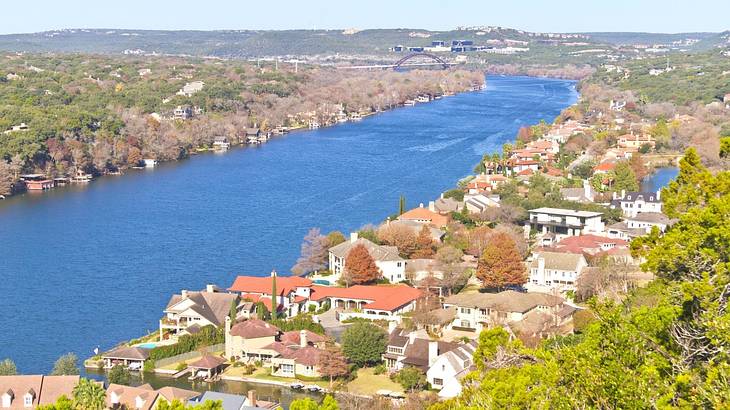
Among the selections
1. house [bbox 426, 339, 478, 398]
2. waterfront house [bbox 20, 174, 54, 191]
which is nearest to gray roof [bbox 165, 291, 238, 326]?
house [bbox 426, 339, 478, 398]

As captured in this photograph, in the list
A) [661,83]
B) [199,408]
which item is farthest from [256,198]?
[661,83]

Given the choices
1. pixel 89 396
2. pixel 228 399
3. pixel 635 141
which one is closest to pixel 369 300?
pixel 228 399

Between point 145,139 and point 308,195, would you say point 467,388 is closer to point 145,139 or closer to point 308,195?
point 308,195

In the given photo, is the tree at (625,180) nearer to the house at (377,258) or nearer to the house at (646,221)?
the house at (646,221)

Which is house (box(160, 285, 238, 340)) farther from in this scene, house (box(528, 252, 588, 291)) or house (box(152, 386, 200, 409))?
house (box(528, 252, 588, 291))

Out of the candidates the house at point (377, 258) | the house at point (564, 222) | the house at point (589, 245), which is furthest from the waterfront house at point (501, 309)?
the house at point (564, 222)

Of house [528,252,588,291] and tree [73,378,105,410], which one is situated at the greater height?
tree [73,378,105,410]

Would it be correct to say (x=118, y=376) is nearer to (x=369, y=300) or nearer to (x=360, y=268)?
(x=369, y=300)
